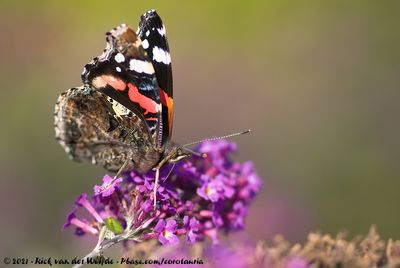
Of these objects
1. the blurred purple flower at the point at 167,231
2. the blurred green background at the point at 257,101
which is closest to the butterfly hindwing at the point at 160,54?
the blurred purple flower at the point at 167,231

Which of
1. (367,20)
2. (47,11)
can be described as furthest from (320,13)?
(47,11)

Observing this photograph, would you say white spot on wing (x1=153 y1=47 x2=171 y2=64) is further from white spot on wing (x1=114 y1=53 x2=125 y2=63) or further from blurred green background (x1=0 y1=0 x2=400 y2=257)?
blurred green background (x1=0 y1=0 x2=400 y2=257)

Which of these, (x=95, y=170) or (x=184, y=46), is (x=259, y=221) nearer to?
(x=95, y=170)

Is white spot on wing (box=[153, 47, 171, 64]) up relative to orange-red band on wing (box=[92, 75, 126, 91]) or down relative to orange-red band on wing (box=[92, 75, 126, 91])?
up

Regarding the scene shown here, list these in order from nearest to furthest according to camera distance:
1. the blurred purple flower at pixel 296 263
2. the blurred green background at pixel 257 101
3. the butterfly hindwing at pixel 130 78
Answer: the blurred purple flower at pixel 296 263 → the butterfly hindwing at pixel 130 78 → the blurred green background at pixel 257 101

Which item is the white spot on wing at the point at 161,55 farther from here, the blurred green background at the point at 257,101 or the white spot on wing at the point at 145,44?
the blurred green background at the point at 257,101

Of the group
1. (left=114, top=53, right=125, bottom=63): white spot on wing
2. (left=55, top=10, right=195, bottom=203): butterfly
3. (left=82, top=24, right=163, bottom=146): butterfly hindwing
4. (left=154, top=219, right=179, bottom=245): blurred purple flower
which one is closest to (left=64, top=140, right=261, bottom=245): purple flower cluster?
(left=154, top=219, right=179, bottom=245): blurred purple flower

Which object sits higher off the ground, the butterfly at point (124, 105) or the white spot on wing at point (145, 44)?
the white spot on wing at point (145, 44)

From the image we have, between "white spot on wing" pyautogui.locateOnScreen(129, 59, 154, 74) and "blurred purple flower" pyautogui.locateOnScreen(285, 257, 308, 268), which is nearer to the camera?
"blurred purple flower" pyautogui.locateOnScreen(285, 257, 308, 268)
